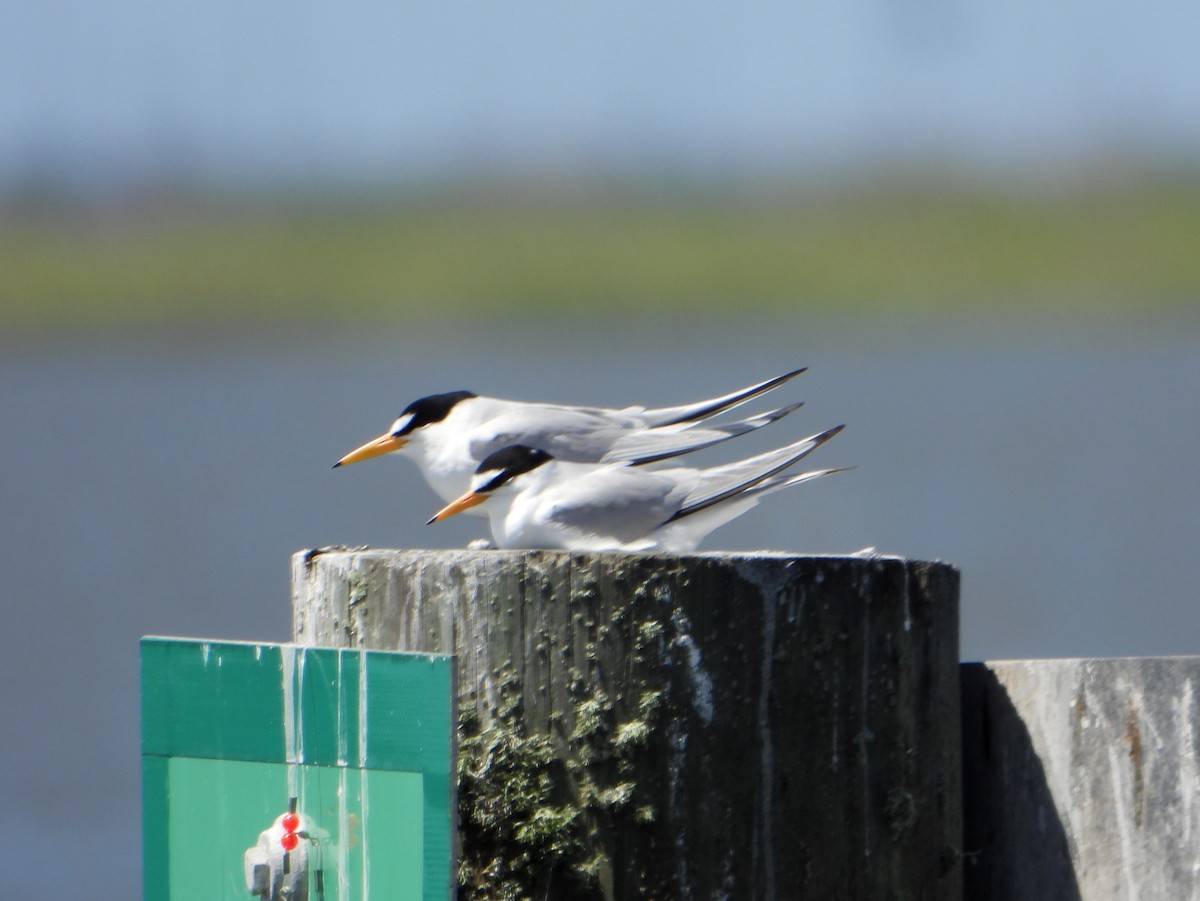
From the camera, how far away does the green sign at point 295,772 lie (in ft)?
7.38

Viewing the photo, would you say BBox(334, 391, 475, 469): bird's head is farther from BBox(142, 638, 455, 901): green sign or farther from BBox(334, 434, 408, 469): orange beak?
BBox(142, 638, 455, 901): green sign

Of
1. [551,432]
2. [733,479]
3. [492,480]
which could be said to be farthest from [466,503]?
[733,479]

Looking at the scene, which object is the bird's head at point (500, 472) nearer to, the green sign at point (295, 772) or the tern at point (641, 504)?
the tern at point (641, 504)

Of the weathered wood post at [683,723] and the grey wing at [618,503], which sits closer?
the weathered wood post at [683,723]

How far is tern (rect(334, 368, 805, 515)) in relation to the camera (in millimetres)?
4816

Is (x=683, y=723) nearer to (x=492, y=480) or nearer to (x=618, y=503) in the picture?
(x=618, y=503)

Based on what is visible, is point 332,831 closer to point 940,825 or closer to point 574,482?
point 940,825

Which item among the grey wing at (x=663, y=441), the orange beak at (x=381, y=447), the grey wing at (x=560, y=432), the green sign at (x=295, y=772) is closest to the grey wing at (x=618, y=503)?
the grey wing at (x=663, y=441)

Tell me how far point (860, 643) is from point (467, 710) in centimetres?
63

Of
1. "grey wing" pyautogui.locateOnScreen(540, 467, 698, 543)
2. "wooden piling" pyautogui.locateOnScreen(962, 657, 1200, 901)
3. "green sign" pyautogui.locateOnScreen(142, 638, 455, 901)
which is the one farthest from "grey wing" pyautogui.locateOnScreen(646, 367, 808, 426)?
"green sign" pyautogui.locateOnScreen(142, 638, 455, 901)

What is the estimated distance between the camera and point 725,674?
2486 mm

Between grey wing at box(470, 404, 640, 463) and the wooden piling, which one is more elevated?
grey wing at box(470, 404, 640, 463)

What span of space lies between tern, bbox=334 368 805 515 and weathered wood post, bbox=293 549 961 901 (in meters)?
1.82

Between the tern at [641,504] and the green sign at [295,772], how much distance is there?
1493 millimetres
